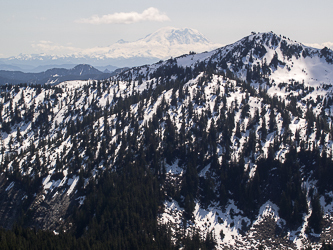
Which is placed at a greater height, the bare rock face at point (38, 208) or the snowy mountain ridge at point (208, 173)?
the snowy mountain ridge at point (208, 173)

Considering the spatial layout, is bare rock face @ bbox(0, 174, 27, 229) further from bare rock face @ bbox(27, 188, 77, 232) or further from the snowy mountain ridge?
bare rock face @ bbox(27, 188, 77, 232)

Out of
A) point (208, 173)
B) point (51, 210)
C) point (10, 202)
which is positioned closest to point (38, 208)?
point (51, 210)

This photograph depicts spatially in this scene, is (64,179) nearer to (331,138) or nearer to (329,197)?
(329,197)

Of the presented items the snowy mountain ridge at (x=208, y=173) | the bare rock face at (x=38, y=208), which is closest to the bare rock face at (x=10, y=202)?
the bare rock face at (x=38, y=208)

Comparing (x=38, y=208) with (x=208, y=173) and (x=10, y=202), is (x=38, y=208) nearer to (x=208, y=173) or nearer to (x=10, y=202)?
(x=10, y=202)

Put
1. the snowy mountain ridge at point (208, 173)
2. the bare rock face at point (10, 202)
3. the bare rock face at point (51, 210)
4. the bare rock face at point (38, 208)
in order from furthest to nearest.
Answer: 1. the bare rock face at point (10, 202)
2. the bare rock face at point (38, 208)
3. the bare rock face at point (51, 210)
4. the snowy mountain ridge at point (208, 173)

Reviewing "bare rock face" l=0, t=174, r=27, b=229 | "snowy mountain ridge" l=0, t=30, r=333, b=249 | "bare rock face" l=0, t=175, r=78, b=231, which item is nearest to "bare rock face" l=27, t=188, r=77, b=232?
"bare rock face" l=0, t=175, r=78, b=231

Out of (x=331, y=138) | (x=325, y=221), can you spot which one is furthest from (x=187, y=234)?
(x=331, y=138)

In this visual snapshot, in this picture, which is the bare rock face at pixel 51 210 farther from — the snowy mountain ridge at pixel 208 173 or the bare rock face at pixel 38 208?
the snowy mountain ridge at pixel 208 173

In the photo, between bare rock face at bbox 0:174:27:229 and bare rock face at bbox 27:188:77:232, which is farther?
bare rock face at bbox 0:174:27:229

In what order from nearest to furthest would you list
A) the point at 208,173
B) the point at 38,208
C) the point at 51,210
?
1. the point at 51,210
2. the point at 38,208
3. the point at 208,173

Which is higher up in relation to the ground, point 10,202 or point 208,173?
point 208,173
